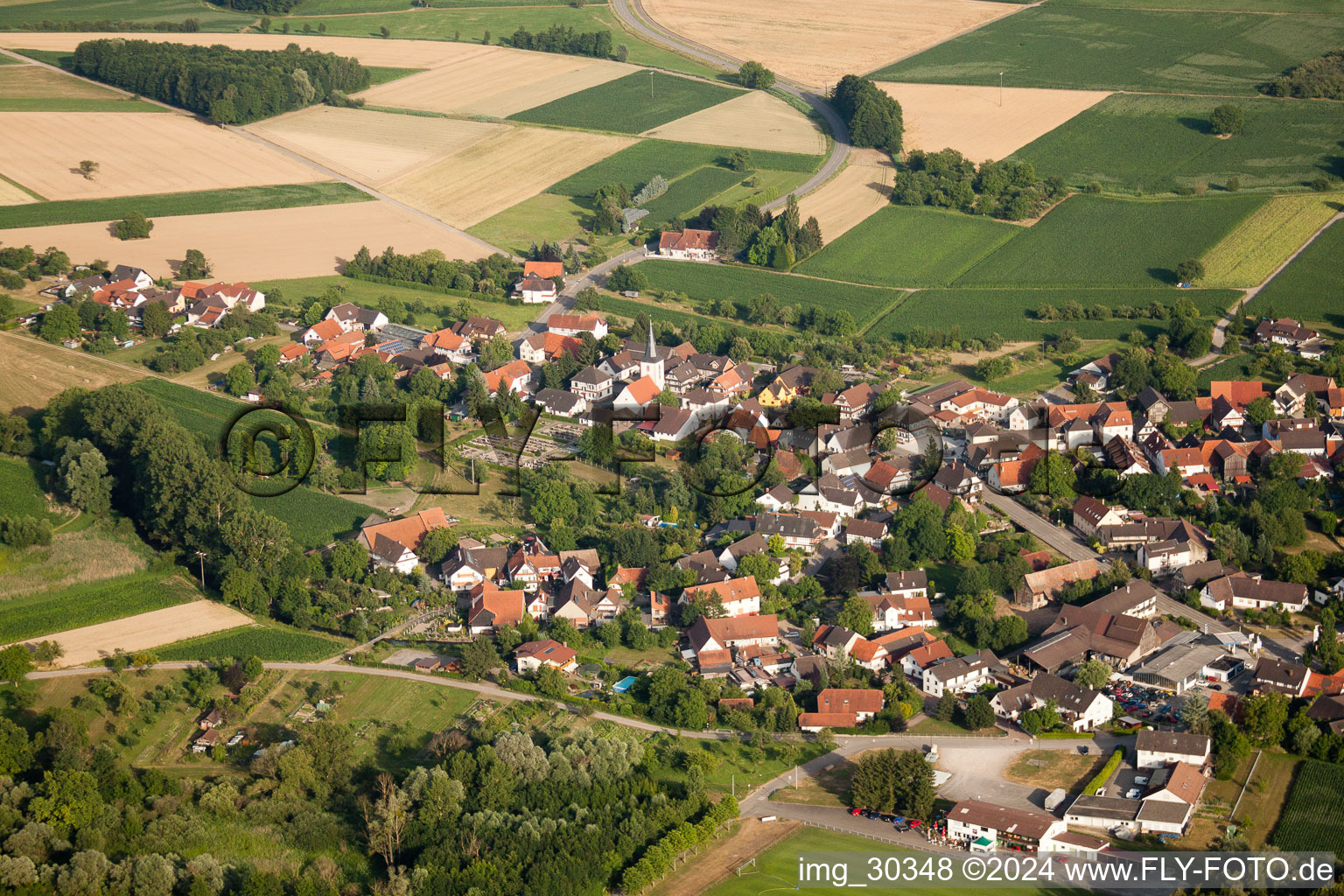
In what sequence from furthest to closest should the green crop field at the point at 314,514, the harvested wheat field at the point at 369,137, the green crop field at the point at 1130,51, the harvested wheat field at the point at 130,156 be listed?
the green crop field at the point at 1130,51, the harvested wheat field at the point at 369,137, the harvested wheat field at the point at 130,156, the green crop field at the point at 314,514

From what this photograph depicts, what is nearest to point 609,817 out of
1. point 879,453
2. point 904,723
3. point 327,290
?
point 904,723

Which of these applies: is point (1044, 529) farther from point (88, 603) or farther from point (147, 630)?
point (88, 603)

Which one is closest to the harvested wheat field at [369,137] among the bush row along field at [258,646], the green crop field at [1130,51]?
the green crop field at [1130,51]

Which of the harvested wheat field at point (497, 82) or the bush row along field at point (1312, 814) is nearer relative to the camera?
the bush row along field at point (1312, 814)

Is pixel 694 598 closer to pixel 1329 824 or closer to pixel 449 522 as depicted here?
pixel 449 522

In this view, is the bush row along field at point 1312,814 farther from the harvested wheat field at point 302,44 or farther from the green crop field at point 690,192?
the harvested wheat field at point 302,44

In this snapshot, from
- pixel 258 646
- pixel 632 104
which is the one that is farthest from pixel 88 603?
pixel 632 104

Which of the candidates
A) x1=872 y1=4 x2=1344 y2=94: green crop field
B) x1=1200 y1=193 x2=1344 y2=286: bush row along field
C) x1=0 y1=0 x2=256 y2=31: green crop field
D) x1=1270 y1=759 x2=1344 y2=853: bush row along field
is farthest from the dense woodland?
x1=1270 y1=759 x2=1344 y2=853: bush row along field
